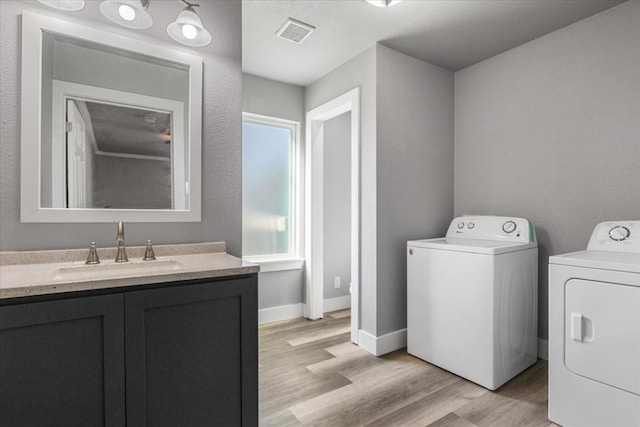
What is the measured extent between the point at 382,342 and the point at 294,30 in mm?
2399

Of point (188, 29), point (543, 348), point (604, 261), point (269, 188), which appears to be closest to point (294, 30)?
point (188, 29)

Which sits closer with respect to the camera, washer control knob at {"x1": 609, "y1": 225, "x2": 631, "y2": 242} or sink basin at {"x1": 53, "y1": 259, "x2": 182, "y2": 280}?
sink basin at {"x1": 53, "y1": 259, "x2": 182, "y2": 280}

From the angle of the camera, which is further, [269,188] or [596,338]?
[269,188]

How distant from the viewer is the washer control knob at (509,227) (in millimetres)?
2350

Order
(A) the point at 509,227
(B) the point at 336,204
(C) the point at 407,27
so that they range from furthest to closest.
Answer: (B) the point at 336,204
(A) the point at 509,227
(C) the point at 407,27

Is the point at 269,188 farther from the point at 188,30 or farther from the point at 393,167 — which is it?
the point at 188,30

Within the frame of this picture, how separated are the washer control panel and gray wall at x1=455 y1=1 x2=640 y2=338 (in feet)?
0.74

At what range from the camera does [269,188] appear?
3268 mm

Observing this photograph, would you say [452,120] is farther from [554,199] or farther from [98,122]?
[98,122]

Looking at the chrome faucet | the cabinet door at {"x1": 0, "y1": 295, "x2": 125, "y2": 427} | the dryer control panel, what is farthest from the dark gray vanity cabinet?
the dryer control panel

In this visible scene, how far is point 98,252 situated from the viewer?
1.43 meters

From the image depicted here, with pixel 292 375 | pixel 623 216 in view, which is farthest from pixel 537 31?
pixel 292 375

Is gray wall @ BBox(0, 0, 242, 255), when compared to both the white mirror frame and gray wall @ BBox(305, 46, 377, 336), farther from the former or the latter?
gray wall @ BBox(305, 46, 377, 336)

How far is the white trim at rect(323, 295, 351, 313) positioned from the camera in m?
3.50
